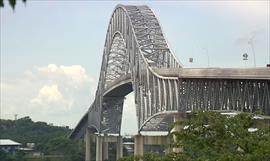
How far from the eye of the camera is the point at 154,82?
8831cm

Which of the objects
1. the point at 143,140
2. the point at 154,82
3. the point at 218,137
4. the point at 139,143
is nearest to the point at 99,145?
the point at 143,140

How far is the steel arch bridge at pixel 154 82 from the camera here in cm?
7044

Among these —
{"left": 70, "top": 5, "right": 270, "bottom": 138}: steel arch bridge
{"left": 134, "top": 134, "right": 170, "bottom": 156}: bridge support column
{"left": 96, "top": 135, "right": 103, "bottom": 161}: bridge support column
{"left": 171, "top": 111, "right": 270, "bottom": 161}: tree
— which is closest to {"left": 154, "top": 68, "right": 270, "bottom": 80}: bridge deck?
{"left": 70, "top": 5, "right": 270, "bottom": 138}: steel arch bridge

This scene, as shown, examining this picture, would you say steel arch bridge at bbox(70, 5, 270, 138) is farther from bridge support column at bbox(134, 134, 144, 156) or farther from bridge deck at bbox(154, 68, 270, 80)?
bridge support column at bbox(134, 134, 144, 156)

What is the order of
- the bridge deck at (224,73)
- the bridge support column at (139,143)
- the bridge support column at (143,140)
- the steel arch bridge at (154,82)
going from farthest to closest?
the bridge support column at (139,143) < the bridge support column at (143,140) < the steel arch bridge at (154,82) < the bridge deck at (224,73)

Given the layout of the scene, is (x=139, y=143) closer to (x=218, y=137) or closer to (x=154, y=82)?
(x=154, y=82)

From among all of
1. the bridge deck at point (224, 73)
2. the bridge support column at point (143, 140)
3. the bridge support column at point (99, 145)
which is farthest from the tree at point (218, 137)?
the bridge support column at point (99, 145)

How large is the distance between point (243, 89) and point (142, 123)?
2809 cm

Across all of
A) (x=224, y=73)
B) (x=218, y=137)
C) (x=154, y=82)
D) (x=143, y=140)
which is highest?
(x=154, y=82)

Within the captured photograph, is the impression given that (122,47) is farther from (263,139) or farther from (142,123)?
(263,139)

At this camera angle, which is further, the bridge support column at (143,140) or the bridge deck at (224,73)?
the bridge support column at (143,140)

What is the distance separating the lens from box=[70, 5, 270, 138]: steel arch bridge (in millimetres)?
70438

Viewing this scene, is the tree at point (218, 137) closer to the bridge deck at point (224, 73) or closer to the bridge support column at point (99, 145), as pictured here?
the bridge deck at point (224, 73)

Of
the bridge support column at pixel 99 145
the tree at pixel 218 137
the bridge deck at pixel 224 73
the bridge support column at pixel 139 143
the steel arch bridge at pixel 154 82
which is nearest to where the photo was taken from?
the tree at pixel 218 137
